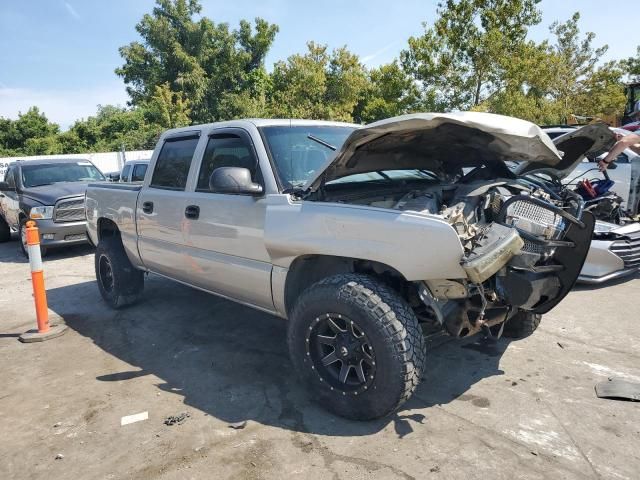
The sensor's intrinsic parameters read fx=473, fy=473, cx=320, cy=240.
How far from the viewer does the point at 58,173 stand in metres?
10.1

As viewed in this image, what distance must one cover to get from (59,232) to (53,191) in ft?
3.26

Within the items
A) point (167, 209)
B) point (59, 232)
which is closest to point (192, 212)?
point (167, 209)

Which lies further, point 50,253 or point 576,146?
point 50,253

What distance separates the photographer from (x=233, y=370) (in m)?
3.83

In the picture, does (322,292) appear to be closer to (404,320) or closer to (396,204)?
(404,320)

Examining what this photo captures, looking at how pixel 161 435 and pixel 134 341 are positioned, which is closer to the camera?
pixel 161 435

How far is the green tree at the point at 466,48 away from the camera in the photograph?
1580 centimetres

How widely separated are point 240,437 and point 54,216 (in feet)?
23.9

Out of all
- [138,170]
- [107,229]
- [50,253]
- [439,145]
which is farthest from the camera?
[138,170]

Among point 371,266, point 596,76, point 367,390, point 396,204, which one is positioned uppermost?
point 596,76

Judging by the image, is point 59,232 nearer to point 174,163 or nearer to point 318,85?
point 174,163

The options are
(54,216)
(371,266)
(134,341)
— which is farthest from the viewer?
(54,216)

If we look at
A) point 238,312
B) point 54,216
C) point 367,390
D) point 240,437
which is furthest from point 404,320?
point 54,216

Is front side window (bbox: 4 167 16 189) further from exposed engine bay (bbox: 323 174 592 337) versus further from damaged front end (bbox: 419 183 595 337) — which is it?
damaged front end (bbox: 419 183 595 337)
